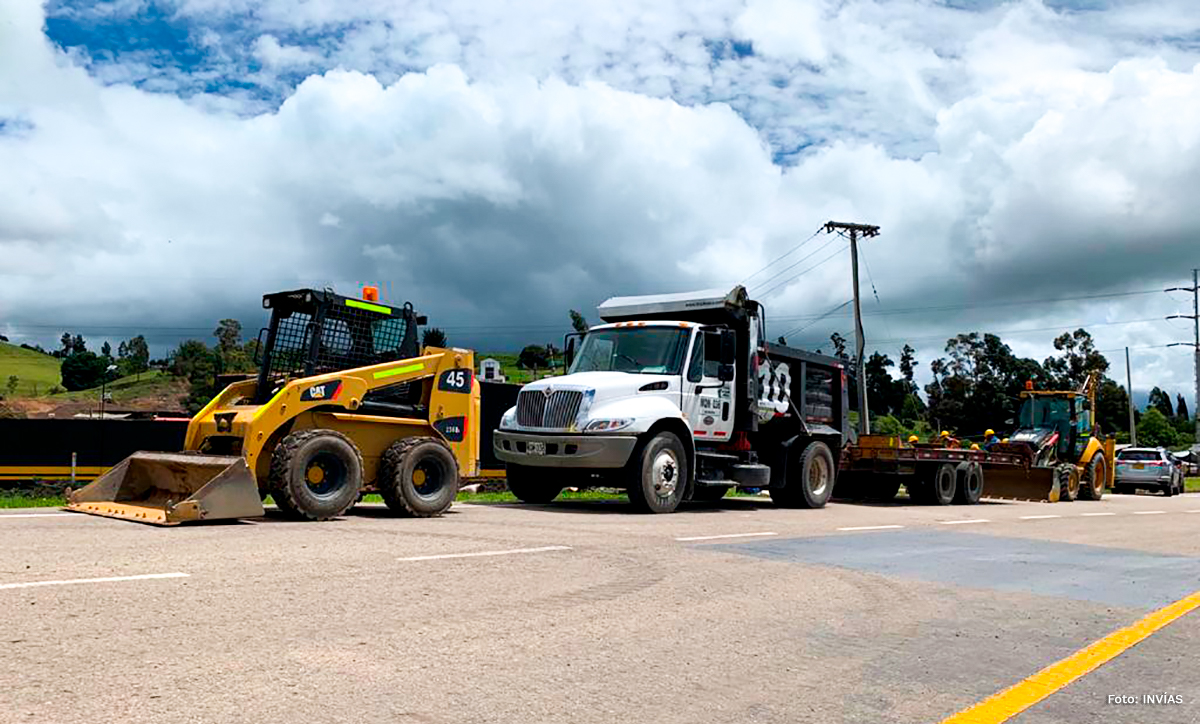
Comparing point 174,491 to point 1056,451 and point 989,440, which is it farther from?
point 1056,451

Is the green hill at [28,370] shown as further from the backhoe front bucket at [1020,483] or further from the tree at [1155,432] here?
the tree at [1155,432]

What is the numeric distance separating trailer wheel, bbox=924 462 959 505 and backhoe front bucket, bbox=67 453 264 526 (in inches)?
583

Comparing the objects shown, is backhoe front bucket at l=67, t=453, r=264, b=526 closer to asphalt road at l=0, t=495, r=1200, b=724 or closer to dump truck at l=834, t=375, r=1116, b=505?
asphalt road at l=0, t=495, r=1200, b=724

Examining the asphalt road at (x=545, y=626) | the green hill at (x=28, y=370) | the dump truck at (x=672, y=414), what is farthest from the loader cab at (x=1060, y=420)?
the green hill at (x=28, y=370)

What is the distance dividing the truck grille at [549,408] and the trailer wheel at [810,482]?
195 inches

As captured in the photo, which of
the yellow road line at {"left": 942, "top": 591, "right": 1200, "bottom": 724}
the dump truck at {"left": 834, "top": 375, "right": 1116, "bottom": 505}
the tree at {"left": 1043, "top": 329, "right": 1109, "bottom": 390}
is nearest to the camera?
the yellow road line at {"left": 942, "top": 591, "right": 1200, "bottom": 724}

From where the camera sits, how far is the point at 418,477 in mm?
12367

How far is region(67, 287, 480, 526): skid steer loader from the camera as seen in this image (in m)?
10.9

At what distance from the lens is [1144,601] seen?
26.7 feet

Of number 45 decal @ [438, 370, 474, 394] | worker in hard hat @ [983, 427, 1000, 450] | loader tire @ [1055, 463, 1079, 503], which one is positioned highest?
number 45 decal @ [438, 370, 474, 394]

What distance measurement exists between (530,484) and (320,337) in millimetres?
4904

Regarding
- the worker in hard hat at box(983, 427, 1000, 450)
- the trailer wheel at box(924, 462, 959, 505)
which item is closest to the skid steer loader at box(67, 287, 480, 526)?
the trailer wheel at box(924, 462, 959, 505)

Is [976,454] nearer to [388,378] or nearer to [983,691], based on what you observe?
[388,378]

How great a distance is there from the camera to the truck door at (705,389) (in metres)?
15.3
